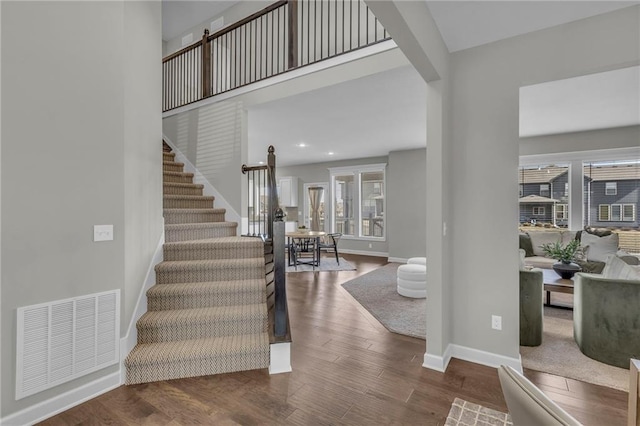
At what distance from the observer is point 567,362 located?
257 centimetres

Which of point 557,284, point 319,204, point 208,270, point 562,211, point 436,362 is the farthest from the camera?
point 319,204

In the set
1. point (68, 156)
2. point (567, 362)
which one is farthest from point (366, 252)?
point (68, 156)

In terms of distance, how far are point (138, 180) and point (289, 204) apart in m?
7.10

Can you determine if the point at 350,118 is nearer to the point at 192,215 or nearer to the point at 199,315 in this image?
the point at 192,215

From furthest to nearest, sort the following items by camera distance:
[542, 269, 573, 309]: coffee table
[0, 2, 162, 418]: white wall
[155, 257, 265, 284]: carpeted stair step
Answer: [542, 269, 573, 309]: coffee table < [155, 257, 265, 284]: carpeted stair step < [0, 2, 162, 418]: white wall

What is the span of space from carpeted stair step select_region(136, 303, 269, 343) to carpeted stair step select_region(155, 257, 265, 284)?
372mm

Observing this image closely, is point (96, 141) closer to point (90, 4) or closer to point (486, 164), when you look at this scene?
point (90, 4)

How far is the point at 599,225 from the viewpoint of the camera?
18.9 feet

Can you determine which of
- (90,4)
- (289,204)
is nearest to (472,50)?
(90,4)

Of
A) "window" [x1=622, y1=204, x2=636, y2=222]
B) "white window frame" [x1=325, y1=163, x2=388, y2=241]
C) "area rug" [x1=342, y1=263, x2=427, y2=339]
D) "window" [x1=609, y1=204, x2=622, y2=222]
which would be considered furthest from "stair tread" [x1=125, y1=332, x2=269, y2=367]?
"window" [x1=622, y1=204, x2=636, y2=222]

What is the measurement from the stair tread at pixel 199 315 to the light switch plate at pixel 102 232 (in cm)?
80

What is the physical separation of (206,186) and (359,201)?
485 cm

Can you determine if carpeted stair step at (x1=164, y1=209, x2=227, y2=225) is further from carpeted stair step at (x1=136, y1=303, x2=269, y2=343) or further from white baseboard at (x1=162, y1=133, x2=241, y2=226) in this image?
carpeted stair step at (x1=136, y1=303, x2=269, y2=343)

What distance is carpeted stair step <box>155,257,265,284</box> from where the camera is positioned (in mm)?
3035
